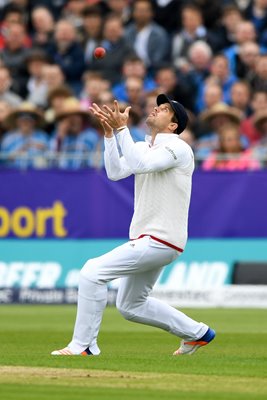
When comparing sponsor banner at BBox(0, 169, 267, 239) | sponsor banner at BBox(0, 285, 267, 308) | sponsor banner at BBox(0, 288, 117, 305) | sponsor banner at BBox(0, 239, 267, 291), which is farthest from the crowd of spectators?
sponsor banner at BBox(0, 288, 117, 305)

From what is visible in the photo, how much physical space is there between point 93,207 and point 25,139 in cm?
168

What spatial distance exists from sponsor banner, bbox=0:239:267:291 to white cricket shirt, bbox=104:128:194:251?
8.01 metres

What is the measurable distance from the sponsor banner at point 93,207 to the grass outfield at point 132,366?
3.91 metres

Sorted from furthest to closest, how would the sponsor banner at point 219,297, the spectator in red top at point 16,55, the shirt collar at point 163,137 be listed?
1. the spectator in red top at point 16,55
2. the sponsor banner at point 219,297
3. the shirt collar at point 163,137

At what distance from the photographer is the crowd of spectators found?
67.2ft

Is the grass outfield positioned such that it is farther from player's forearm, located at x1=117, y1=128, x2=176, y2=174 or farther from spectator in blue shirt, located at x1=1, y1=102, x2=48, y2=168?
spectator in blue shirt, located at x1=1, y1=102, x2=48, y2=168

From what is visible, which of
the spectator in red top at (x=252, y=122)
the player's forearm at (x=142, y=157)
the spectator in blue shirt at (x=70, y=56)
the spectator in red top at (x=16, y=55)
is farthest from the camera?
the spectator in blue shirt at (x=70, y=56)

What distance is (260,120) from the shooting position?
785 inches

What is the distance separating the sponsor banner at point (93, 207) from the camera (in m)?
20.0

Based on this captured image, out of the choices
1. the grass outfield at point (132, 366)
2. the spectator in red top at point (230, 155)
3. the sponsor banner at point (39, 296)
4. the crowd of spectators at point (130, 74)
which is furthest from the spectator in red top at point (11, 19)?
the grass outfield at point (132, 366)

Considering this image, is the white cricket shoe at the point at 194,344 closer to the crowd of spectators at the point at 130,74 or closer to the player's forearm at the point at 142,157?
the player's forearm at the point at 142,157

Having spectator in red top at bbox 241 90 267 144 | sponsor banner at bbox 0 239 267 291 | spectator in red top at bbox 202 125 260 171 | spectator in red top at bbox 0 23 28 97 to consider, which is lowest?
sponsor banner at bbox 0 239 267 291

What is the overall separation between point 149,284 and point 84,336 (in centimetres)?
82

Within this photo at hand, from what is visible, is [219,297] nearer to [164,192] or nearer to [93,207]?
[93,207]
